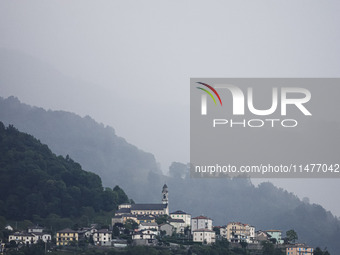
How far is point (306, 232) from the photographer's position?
18900cm

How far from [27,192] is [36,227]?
2073 centimetres

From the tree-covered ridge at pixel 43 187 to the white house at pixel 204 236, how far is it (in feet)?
66.9

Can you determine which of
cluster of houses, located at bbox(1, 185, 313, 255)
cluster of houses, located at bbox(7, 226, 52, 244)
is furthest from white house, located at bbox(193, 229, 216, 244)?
cluster of houses, located at bbox(7, 226, 52, 244)

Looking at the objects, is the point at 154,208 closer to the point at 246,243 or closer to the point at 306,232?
the point at 246,243

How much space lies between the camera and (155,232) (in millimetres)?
102188

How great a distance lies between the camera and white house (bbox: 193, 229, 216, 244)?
10350cm

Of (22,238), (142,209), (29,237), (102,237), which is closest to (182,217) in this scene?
(142,209)

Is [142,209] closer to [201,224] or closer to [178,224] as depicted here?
[178,224]

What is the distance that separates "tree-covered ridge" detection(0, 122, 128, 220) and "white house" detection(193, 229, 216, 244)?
20389 mm

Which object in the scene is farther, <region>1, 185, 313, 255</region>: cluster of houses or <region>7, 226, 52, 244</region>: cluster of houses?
<region>1, 185, 313, 255</region>: cluster of houses

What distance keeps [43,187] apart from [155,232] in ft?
92.9

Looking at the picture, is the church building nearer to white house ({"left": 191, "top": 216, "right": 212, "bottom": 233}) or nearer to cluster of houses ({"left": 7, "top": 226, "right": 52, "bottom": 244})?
white house ({"left": 191, "top": 216, "right": 212, "bottom": 233})

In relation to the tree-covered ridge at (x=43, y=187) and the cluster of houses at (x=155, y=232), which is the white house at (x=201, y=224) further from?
the tree-covered ridge at (x=43, y=187)

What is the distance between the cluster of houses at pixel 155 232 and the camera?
97938 millimetres
